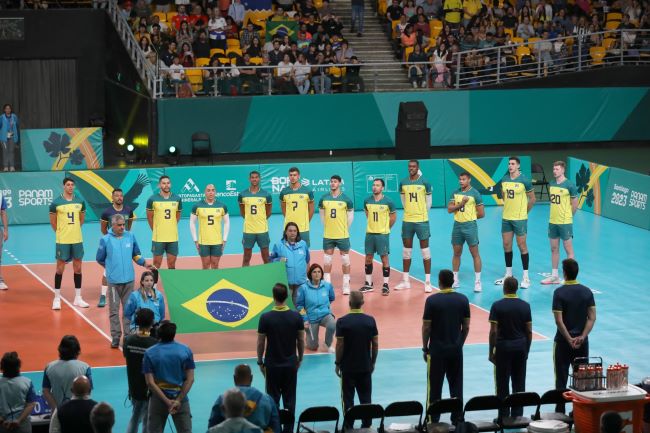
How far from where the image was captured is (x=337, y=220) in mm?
21641

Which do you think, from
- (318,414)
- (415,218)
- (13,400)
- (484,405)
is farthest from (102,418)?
(415,218)

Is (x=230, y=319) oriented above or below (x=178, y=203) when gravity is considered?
below

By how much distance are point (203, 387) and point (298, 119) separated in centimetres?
2157

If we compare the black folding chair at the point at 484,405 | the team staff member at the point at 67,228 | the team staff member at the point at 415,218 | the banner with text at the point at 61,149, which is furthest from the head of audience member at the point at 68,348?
Result: the banner with text at the point at 61,149

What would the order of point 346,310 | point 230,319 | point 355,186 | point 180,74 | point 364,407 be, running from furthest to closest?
point 180,74
point 355,186
point 346,310
point 230,319
point 364,407

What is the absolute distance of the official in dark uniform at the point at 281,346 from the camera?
1350 cm

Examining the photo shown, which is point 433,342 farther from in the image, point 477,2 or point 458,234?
point 477,2

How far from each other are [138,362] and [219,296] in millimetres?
4740

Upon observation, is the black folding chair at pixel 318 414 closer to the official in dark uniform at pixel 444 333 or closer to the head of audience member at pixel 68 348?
the official in dark uniform at pixel 444 333

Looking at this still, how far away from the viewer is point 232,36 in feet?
122

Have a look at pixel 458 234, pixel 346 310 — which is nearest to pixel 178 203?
pixel 346 310

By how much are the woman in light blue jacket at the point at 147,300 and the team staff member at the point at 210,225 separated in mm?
5147

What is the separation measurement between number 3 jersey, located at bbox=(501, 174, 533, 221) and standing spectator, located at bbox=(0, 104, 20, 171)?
51.9 feet

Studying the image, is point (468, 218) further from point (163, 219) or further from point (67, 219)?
point (67, 219)
